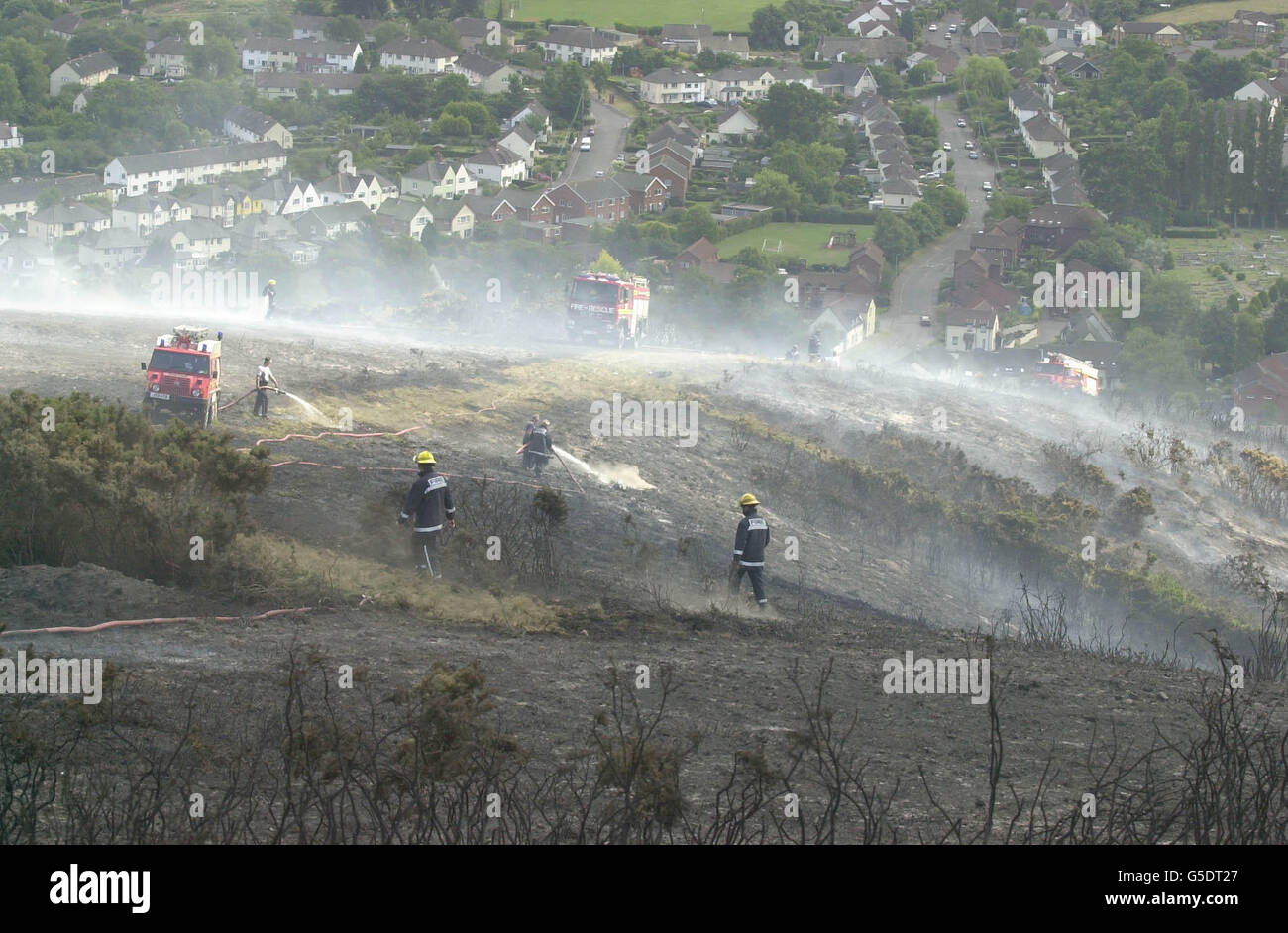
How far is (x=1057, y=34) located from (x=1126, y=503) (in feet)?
453

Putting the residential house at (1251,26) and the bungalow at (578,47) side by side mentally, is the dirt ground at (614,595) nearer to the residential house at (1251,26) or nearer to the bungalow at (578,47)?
the bungalow at (578,47)

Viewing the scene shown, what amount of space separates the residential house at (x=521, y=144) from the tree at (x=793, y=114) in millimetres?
18329

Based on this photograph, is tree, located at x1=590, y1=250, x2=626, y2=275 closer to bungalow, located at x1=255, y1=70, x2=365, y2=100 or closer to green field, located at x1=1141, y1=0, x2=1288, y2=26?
bungalow, located at x1=255, y1=70, x2=365, y2=100

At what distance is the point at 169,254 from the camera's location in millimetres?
76750

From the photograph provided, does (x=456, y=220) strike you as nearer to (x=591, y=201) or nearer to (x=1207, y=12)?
(x=591, y=201)

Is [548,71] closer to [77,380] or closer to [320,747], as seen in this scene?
[77,380]

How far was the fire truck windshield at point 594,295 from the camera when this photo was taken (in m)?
38.0

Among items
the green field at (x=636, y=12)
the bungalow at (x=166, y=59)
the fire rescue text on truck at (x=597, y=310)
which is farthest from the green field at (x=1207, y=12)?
the fire rescue text on truck at (x=597, y=310)

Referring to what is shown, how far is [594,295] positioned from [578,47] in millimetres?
96007

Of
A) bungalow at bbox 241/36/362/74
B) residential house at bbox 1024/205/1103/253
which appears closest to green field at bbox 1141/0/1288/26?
residential house at bbox 1024/205/1103/253

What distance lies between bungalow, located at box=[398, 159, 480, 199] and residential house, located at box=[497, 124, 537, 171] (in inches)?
312

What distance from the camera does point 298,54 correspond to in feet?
415

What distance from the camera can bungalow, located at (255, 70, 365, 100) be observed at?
115m
